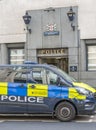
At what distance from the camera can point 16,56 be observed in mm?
21047

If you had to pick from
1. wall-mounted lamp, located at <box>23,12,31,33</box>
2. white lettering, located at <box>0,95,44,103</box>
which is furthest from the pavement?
wall-mounted lamp, located at <box>23,12,31,33</box>

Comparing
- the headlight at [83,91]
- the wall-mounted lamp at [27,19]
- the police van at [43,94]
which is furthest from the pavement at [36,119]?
the wall-mounted lamp at [27,19]

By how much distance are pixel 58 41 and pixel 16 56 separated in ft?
8.69

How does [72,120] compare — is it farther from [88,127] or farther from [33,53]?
[33,53]

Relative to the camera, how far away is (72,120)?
12.0m

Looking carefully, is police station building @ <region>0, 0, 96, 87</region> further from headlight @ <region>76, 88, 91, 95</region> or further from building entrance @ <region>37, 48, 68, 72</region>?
headlight @ <region>76, 88, 91, 95</region>

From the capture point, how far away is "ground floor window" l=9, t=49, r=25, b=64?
68.5 feet

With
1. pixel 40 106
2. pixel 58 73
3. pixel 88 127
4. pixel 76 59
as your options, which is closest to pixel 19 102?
pixel 40 106

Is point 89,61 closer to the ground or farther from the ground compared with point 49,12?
closer to the ground

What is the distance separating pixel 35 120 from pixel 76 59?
7.67 meters

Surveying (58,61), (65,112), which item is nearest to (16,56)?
(58,61)

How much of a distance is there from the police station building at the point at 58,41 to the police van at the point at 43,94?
285 inches

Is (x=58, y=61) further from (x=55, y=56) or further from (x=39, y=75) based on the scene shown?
(x=39, y=75)

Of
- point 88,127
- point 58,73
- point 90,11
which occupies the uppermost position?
point 90,11
